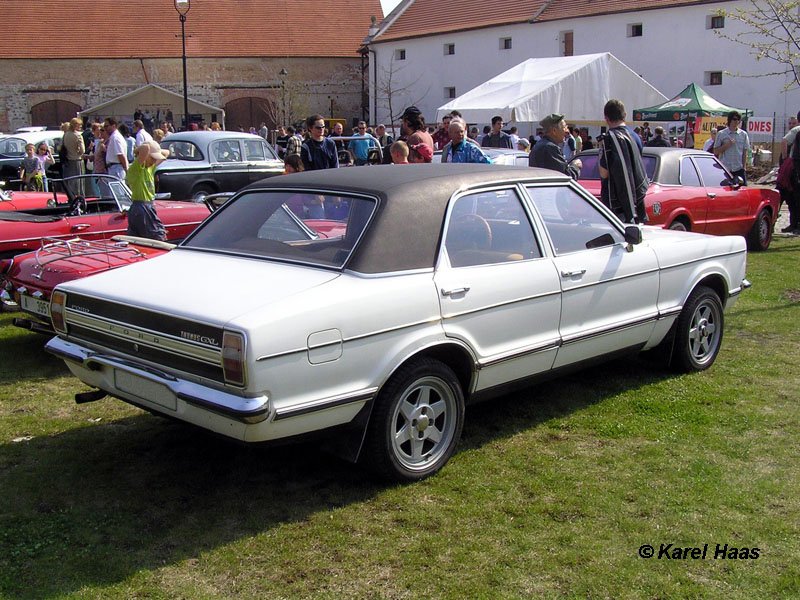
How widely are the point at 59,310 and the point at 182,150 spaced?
40.0 feet

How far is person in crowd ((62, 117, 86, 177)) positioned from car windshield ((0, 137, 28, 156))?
29.1 feet

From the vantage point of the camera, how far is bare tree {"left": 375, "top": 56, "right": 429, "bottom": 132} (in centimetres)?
4781

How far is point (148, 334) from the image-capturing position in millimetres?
4102

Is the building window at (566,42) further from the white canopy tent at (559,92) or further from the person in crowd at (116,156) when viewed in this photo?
the person in crowd at (116,156)

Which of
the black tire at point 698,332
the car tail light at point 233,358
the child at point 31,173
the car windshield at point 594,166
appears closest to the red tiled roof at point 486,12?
the child at point 31,173

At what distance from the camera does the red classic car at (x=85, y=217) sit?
316 inches

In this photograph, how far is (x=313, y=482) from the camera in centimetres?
451

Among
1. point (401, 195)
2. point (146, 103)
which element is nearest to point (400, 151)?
point (401, 195)

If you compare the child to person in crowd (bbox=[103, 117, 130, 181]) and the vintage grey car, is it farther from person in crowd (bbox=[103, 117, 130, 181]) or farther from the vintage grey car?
person in crowd (bbox=[103, 117, 130, 181])

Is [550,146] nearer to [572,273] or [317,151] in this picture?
[317,151]

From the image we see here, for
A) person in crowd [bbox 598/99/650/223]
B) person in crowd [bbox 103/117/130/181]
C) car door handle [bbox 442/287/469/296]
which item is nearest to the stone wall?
person in crowd [bbox 103/117/130/181]

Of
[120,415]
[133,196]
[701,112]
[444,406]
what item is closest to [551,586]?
[444,406]

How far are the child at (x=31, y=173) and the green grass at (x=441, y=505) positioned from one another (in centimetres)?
1408

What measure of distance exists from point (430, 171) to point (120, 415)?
102 inches
